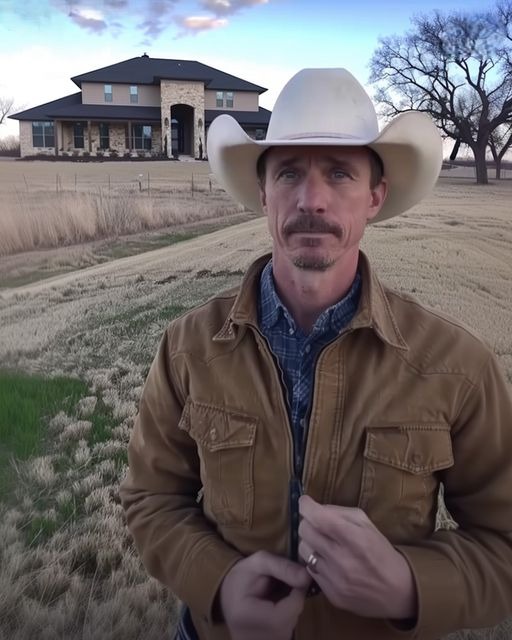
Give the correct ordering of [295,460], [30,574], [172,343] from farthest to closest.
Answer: [30,574] < [172,343] < [295,460]

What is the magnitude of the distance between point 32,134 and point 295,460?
4.53ft

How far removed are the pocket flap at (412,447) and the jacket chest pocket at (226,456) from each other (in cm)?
23

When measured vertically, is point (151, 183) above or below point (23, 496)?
above

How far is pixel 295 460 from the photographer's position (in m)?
1.12

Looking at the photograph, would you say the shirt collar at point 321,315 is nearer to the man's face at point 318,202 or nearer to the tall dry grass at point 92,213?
the man's face at point 318,202

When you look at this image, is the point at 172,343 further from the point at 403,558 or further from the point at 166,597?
the point at 166,597


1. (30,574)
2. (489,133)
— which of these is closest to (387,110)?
(489,133)

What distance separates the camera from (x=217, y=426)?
3.78 feet

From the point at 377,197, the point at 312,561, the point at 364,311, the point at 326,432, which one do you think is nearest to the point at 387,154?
the point at 377,197

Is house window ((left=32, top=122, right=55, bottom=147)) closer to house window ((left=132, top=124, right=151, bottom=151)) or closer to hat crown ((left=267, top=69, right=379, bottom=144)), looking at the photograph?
house window ((left=132, top=124, right=151, bottom=151))

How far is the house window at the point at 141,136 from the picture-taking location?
75.2 inches

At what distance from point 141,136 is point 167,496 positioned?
48.2 inches

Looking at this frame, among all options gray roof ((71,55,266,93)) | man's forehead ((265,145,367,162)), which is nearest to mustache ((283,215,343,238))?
man's forehead ((265,145,367,162))

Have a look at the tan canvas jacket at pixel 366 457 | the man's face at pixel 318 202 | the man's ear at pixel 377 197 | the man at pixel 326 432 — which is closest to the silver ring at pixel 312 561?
the man at pixel 326 432
